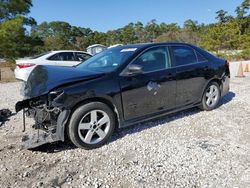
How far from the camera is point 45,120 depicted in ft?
11.8

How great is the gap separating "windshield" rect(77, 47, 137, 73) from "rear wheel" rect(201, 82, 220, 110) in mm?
2031

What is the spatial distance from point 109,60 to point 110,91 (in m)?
0.88

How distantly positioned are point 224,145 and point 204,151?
407mm

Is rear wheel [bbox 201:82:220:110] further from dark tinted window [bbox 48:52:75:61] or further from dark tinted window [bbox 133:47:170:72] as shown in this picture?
dark tinted window [bbox 48:52:75:61]

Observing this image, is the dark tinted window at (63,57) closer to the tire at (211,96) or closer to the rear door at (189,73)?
the rear door at (189,73)

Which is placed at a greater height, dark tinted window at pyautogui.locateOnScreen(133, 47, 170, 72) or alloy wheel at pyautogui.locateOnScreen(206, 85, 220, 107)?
dark tinted window at pyautogui.locateOnScreen(133, 47, 170, 72)

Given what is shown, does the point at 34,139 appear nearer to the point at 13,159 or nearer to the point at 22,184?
the point at 13,159

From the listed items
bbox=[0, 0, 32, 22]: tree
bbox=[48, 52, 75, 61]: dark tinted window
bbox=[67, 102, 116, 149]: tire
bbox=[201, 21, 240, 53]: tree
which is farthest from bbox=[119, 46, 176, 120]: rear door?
bbox=[201, 21, 240, 53]: tree

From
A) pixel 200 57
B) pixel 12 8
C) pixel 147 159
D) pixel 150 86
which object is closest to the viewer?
pixel 147 159

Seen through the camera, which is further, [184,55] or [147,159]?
[184,55]

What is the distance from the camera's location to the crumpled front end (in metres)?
3.44

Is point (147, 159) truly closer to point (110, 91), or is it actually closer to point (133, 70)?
point (110, 91)

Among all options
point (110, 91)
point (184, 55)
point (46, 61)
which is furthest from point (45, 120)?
point (46, 61)

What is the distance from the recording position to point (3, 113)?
18.3ft
